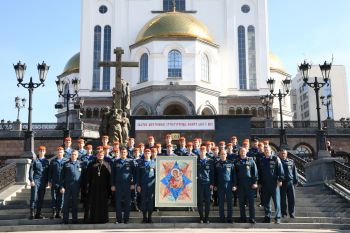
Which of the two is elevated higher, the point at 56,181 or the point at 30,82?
the point at 30,82

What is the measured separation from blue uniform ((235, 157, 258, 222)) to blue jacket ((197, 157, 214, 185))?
26.0 inches

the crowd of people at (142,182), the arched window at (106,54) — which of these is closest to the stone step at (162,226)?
the crowd of people at (142,182)

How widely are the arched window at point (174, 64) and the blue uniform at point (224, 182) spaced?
28.9 m

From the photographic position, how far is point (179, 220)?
1062cm

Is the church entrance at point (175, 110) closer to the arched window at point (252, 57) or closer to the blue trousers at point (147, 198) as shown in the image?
the arched window at point (252, 57)

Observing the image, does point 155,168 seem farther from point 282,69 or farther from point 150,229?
point 282,69

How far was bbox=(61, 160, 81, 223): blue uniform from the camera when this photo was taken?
34.2ft

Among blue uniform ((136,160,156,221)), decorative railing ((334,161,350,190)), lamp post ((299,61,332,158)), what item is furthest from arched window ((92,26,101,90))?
blue uniform ((136,160,156,221))

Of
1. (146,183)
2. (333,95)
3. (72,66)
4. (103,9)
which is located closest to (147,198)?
(146,183)

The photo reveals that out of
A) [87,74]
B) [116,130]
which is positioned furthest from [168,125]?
[87,74]

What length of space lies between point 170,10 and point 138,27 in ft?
13.5

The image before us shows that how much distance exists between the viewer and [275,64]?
48.7 m

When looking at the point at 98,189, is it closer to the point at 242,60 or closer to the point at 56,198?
the point at 56,198

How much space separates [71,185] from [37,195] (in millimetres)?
1084
